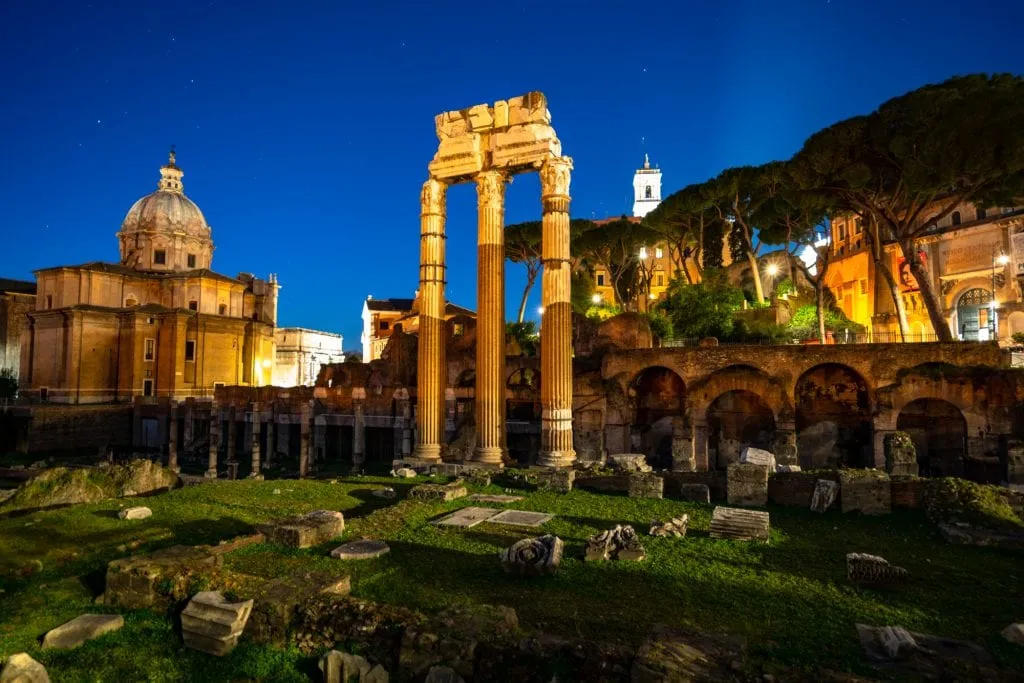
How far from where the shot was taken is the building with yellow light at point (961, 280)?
28547mm

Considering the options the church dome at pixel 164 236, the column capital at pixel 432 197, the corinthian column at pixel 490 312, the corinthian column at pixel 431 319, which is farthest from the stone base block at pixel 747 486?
the church dome at pixel 164 236

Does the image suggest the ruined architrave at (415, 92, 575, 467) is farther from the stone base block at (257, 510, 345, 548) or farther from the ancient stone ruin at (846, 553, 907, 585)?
the ancient stone ruin at (846, 553, 907, 585)

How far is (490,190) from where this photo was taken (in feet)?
48.5

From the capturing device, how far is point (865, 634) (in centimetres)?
471

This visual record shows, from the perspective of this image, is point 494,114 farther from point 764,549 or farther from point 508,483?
point 764,549

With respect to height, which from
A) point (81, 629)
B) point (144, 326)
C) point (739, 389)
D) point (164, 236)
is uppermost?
point (164, 236)

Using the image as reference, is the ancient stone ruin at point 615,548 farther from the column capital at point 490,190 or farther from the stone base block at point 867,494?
the column capital at point 490,190

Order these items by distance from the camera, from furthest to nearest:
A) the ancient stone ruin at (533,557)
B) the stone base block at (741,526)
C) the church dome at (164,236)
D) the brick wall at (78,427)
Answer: the church dome at (164,236) → the brick wall at (78,427) → the stone base block at (741,526) → the ancient stone ruin at (533,557)

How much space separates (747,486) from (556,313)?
582 centimetres

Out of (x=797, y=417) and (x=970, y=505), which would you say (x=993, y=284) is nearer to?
(x=797, y=417)

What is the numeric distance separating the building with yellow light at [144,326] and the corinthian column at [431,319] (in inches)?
918

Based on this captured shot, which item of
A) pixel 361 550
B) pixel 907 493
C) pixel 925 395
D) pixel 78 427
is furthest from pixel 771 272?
pixel 78 427

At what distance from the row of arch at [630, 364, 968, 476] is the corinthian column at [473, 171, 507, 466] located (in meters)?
9.42

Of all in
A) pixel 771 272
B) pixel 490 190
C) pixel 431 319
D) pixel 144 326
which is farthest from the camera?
pixel 771 272
